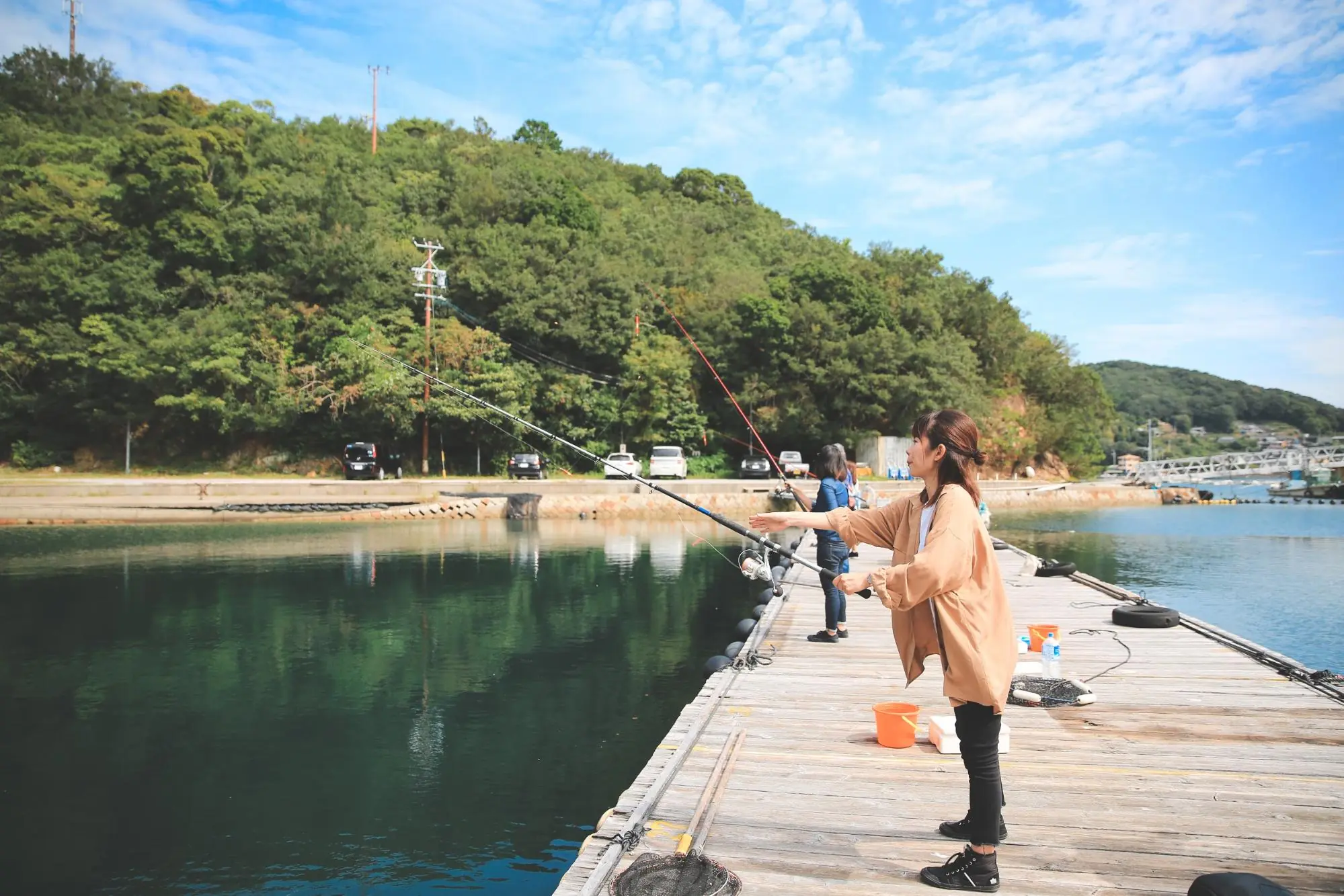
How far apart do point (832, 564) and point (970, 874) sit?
15.7 ft

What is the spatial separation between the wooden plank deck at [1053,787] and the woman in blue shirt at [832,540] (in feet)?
4.02

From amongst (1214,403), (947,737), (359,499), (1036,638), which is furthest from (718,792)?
(1214,403)

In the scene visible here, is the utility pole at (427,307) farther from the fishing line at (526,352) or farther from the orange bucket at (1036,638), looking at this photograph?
the orange bucket at (1036,638)

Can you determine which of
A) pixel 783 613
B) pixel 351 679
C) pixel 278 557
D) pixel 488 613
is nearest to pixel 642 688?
pixel 783 613

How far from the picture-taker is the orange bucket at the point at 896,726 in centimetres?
497

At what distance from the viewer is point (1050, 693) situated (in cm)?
593

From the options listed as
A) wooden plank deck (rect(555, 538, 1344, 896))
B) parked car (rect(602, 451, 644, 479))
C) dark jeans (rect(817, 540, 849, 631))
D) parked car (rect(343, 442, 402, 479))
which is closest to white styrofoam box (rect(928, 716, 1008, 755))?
wooden plank deck (rect(555, 538, 1344, 896))

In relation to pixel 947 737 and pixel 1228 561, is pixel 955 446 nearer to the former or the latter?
pixel 947 737

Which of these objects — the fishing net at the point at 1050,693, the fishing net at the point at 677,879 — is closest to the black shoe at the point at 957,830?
the fishing net at the point at 677,879

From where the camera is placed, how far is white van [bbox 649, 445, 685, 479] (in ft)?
115

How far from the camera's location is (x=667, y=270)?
153ft

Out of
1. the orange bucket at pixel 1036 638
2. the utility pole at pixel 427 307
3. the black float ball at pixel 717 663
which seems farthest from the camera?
the utility pole at pixel 427 307

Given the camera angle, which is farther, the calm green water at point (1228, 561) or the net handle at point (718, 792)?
the calm green water at point (1228, 561)

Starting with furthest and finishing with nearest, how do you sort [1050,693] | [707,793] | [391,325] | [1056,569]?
[391,325]
[1056,569]
[1050,693]
[707,793]
